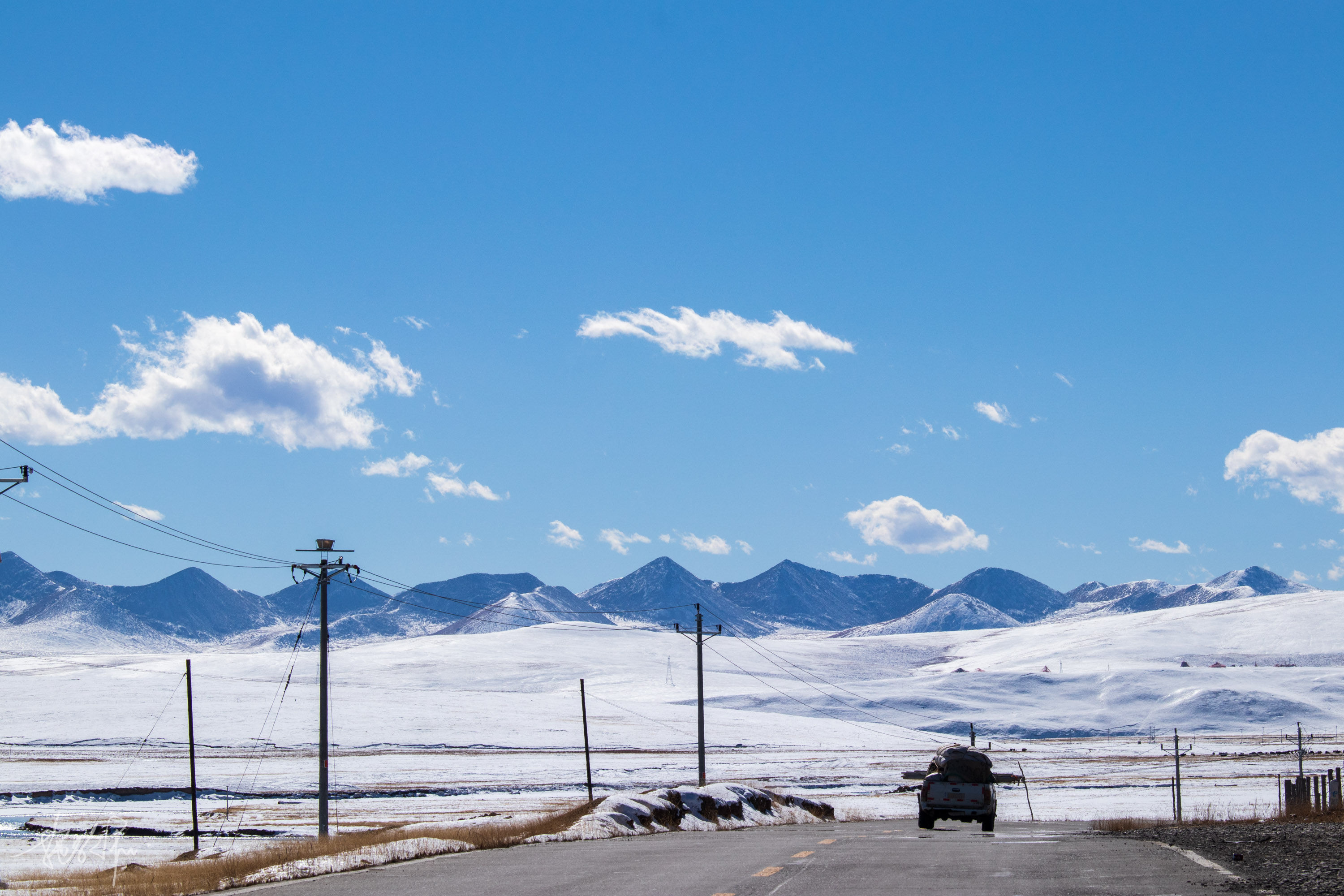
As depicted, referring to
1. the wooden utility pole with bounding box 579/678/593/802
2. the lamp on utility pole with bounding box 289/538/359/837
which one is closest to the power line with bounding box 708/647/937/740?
the wooden utility pole with bounding box 579/678/593/802

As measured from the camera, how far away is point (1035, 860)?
17.6 metres

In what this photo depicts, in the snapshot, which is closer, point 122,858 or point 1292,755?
point 122,858

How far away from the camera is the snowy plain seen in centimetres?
5906

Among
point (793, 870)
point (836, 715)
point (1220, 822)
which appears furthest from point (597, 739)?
point (793, 870)

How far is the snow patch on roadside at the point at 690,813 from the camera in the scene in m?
24.7

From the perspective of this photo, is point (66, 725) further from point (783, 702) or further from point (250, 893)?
point (250, 893)

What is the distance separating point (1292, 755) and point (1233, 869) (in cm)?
9339

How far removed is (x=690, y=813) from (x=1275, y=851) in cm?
1374

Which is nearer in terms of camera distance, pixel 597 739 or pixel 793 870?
pixel 793 870

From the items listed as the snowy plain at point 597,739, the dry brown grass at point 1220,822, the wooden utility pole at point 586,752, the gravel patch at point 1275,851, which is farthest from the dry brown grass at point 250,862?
the snowy plain at point 597,739

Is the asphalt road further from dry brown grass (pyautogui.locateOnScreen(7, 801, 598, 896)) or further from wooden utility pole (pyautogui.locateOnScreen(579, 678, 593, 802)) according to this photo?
wooden utility pole (pyautogui.locateOnScreen(579, 678, 593, 802))

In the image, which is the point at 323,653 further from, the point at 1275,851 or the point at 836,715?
the point at 836,715

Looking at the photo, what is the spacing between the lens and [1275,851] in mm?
19797

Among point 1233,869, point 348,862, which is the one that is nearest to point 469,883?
point 348,862
